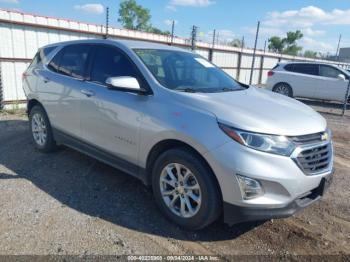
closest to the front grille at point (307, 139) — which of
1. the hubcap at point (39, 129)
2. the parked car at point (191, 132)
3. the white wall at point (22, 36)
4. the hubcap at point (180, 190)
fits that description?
the parked car at point (191, 132)

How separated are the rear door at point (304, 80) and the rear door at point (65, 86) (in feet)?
35.3

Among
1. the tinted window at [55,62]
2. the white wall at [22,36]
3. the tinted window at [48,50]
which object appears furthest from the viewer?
the white wall at [22,36]

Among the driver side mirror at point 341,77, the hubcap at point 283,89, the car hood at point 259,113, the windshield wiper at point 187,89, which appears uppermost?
the windshield wiper at point 187,89

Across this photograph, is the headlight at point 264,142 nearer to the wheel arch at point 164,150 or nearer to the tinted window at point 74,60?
the wheel arch at point 164,150

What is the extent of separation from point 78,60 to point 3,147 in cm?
227

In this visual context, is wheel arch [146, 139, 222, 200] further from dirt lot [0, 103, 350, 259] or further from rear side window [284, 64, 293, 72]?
rear side window [284, 64, 293, 72]

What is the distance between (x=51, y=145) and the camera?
514cm

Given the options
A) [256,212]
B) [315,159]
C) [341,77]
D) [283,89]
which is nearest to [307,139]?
[315,159]

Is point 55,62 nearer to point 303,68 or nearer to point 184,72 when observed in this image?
point 184,72

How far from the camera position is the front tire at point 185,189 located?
296 centimetres

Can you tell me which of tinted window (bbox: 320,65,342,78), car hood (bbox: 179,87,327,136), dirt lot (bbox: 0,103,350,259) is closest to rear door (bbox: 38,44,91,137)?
dirt lot (bbox: 0,103,350,259)

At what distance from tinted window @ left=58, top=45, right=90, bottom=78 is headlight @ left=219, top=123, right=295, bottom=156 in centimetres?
247

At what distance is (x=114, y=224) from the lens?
330 centimetres

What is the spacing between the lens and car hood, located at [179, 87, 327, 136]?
9.41 feet
